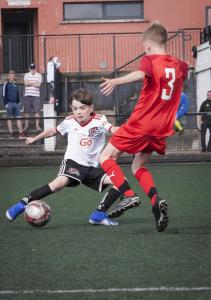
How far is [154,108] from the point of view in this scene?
7.78 metres

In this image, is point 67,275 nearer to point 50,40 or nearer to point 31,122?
point 31,122

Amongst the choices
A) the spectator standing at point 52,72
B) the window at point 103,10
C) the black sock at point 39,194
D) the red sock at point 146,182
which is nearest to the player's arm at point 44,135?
the black sock at point 39,194

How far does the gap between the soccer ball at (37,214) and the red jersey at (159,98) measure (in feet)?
4.42

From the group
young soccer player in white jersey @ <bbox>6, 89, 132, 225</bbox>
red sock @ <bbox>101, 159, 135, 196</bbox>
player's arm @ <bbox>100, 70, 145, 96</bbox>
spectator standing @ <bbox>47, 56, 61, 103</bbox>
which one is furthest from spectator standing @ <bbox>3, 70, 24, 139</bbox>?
player's arm @ <bbox>100, 70, 145, 96</bbox>

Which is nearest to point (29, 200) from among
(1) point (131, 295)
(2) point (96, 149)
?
(2) point (96, 149)

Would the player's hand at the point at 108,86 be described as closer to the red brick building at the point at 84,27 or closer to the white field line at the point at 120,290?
the white field line at the point at 120,290

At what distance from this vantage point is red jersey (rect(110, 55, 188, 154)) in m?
7.70

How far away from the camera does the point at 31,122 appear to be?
72.4 feet

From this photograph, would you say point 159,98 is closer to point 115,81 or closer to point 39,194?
point 115,81

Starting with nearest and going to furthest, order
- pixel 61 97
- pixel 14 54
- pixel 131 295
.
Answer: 1. pixel 131 295
2. pixel 61 97
3. pixel 14 54

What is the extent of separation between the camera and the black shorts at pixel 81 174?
890 centimetres

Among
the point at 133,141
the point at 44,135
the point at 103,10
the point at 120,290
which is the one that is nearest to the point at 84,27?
the point at 103,10

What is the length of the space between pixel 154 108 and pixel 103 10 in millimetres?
24749

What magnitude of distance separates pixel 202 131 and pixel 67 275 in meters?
15.5
